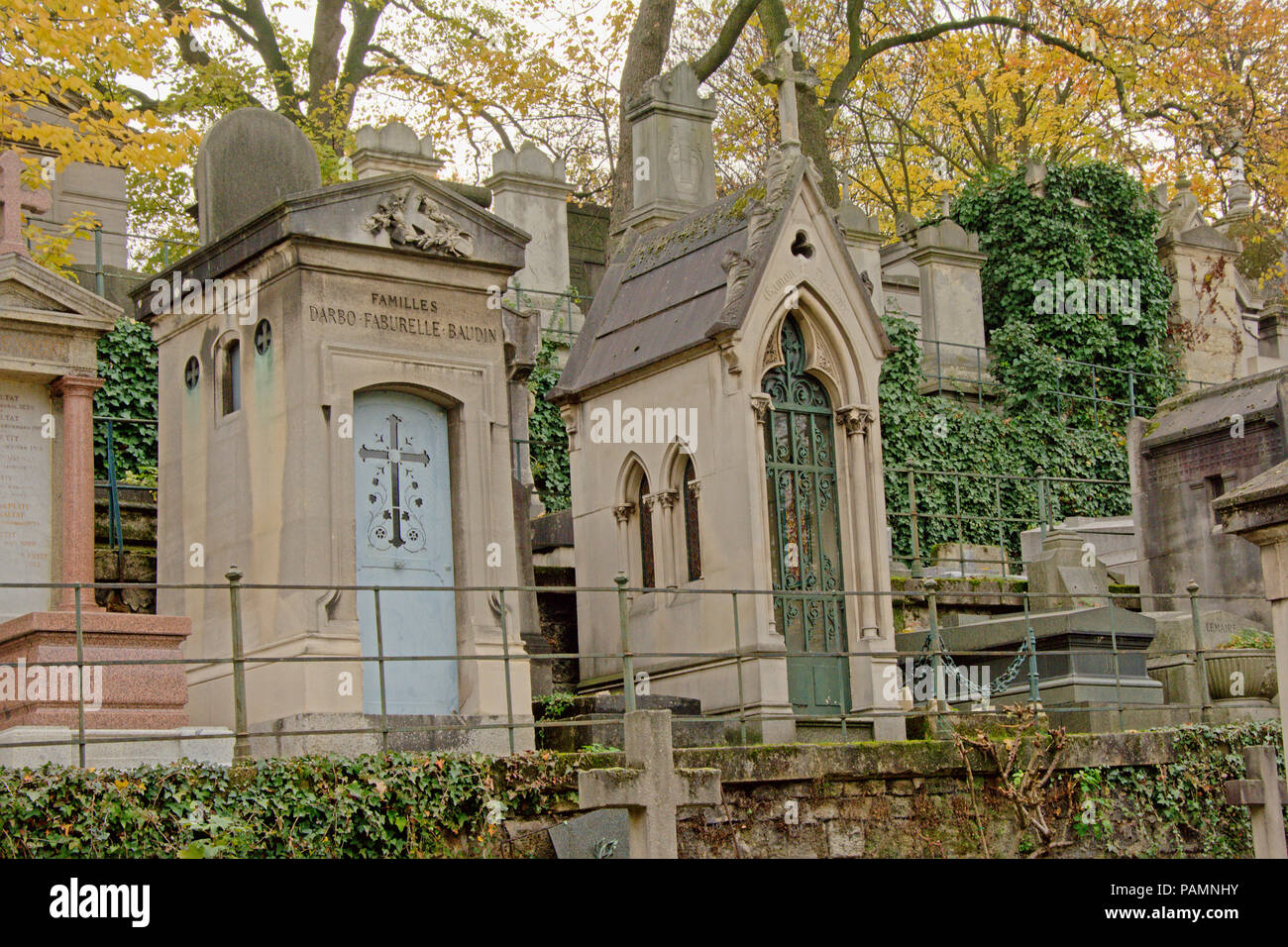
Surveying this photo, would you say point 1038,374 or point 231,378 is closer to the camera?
point 231,378

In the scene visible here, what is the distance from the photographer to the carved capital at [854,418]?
43.0 feet

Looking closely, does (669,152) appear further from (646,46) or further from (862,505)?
(646,46)

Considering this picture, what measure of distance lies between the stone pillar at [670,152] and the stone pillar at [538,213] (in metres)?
6.94

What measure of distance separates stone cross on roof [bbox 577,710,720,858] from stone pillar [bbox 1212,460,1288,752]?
3165 mm

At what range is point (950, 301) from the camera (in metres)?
25.8

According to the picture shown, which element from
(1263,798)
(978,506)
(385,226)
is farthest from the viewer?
(978,506)

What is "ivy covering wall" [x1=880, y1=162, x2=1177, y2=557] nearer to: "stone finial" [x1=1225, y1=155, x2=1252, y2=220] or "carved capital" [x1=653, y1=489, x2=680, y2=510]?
"stone finial" [x1=1225, y1=155, x2=1252, y2=220]

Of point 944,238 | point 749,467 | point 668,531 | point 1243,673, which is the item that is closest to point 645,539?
point 668,531

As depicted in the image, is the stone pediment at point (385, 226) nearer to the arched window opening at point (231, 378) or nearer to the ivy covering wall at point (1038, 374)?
the arched window opening at point (231, 378)

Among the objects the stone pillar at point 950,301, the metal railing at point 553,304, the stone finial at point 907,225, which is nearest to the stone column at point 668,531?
the metal railing at point 553,304

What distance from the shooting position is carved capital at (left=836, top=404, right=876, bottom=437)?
516 inches

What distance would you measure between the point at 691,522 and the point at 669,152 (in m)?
3.85
